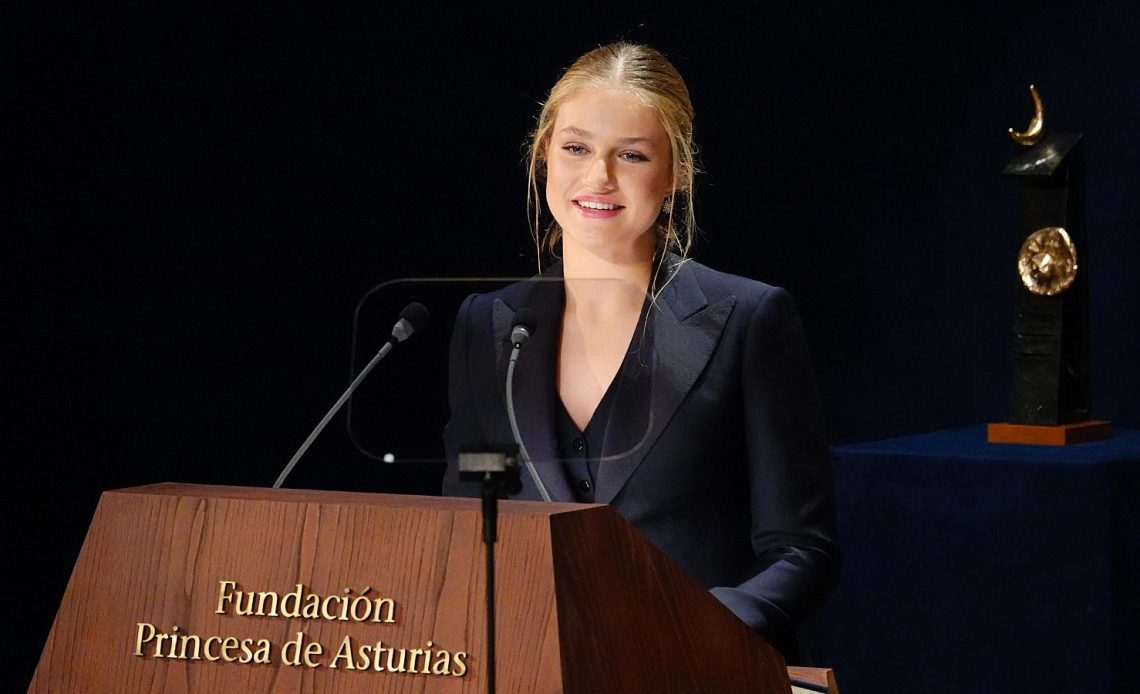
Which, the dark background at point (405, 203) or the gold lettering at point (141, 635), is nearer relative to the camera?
the gold lettering at point (141, 635)

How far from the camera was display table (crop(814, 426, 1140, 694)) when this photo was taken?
3.38 metres

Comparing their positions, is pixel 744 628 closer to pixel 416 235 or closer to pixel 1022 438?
pixel 416 235

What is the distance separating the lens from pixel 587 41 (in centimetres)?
364

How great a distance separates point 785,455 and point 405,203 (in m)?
1.38

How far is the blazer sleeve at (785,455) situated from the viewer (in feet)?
6.49

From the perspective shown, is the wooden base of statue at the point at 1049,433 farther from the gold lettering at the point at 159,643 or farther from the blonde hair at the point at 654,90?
the gold lettering at the point at 159,643

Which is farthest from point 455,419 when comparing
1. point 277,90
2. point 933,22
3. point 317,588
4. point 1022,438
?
point 933,22

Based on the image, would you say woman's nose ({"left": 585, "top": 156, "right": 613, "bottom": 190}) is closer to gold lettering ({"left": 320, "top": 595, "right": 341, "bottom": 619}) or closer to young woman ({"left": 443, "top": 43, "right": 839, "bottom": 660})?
young woman ({"left": 443, "top": 43, "right": 839, "bottom": 660})

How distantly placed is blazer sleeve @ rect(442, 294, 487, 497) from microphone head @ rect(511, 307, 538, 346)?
0.04 metres

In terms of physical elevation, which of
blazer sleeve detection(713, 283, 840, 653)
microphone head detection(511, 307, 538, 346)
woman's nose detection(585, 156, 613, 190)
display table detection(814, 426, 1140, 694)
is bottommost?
display table detection(814, 426, 1140, 694)

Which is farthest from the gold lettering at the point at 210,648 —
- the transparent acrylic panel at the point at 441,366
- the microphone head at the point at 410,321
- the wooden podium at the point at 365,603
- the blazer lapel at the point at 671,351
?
the blazer lapel at the point at 671,351

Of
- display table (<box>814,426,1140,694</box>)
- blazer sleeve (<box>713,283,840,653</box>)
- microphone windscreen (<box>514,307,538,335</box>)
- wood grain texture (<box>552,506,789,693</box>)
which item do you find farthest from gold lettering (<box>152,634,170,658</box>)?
display table (<box>814,426,1140,694</box>)

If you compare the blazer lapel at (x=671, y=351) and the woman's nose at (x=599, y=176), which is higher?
the woman's nose at (x=599, y=176)

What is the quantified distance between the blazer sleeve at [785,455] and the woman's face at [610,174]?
204 millimetres
